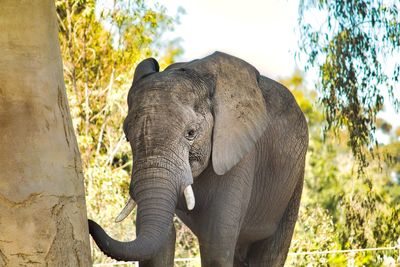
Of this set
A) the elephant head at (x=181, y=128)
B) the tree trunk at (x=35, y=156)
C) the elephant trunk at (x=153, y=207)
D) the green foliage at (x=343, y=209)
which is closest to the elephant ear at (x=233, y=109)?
the elephant head at (x=181, y=128)

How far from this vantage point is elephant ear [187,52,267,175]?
6520 millimetres

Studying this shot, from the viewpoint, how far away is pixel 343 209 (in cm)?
1697

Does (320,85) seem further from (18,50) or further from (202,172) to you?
(18,50)

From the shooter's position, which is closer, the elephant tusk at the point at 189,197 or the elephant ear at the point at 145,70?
the elephant tusk at the point at 189,197

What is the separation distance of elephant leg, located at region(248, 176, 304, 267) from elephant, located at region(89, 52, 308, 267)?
106mm

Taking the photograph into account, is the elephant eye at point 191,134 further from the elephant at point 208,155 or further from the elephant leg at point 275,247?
the elephant leg at point 275,247

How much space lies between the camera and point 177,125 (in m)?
6.22

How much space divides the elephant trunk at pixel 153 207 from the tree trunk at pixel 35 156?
35.5 inches

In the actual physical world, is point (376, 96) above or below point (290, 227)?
above

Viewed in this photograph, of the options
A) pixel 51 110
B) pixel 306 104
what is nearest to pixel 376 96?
pixel 51 110

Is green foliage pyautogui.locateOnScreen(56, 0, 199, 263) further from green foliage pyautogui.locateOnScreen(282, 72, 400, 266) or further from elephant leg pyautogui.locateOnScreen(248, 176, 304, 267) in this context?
elephant leg pyautogui.locateOnScreen(248, 176, 304, 267)

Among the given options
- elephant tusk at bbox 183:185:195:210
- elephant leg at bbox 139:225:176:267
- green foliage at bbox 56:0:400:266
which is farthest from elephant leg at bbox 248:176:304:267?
green foliage at bbox 56:0:400:266

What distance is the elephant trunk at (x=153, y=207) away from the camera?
18.7ft

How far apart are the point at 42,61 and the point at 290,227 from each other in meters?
3.68
